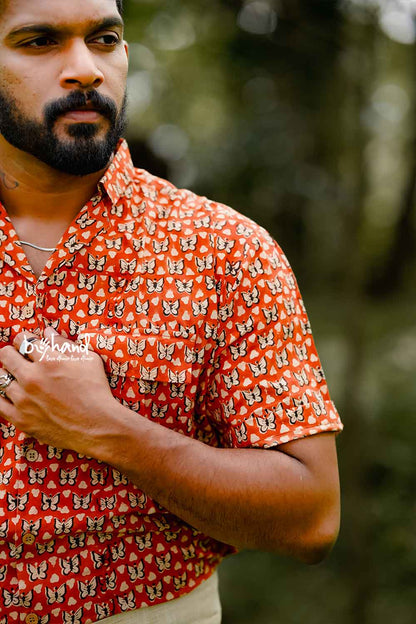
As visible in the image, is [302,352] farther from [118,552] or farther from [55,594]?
[55,594]

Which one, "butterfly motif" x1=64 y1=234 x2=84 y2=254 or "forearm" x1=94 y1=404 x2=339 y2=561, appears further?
"butterfly motif" x1=64 y1=234 x2=84 y2=254

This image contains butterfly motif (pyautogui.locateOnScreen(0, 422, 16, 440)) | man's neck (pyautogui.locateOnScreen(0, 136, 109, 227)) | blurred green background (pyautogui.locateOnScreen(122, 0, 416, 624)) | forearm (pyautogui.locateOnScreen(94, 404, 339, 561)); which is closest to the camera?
forearm (pyautogui.locateOnScreen(94, 404, 339, 561))

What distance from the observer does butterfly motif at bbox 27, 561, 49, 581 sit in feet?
5.54

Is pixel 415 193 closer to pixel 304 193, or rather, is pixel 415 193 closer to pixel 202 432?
pixel 304 193

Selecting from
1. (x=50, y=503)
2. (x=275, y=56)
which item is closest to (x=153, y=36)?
(x=275, y=56)

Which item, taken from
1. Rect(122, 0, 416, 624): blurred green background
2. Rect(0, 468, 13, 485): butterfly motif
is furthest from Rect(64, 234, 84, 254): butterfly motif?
Rect(122, 0, 416, 624): blurred green background

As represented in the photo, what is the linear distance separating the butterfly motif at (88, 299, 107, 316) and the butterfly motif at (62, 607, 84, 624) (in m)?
0.71

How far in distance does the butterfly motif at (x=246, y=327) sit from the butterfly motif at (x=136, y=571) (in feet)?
2.04

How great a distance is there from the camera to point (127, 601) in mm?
1754

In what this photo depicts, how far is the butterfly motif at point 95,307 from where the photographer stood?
5.74 ft

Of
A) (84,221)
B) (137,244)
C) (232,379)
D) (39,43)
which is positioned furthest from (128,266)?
(39,43)

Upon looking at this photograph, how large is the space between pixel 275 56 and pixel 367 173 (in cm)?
73

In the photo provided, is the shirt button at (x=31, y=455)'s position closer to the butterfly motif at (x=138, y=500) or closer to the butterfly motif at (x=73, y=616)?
the butterfly motif at (x=138, y=500)

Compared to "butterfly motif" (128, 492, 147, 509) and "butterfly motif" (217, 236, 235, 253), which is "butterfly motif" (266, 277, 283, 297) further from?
"butterfly motif" (128, 492, 147, 509)
